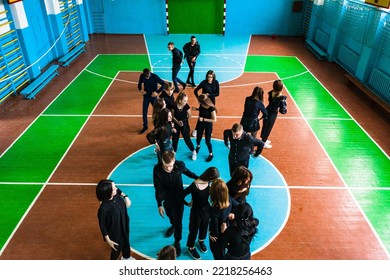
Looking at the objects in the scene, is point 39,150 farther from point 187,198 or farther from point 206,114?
point 206,114

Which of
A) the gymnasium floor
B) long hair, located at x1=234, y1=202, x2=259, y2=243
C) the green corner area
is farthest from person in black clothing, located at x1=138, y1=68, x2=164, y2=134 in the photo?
long hair, located at x1=234, y1=202, x2=259, y2=243

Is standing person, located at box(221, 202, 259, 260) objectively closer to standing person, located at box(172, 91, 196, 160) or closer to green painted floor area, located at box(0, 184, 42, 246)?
standing person, located at box(172, 91, 196, 160)

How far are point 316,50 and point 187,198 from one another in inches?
467

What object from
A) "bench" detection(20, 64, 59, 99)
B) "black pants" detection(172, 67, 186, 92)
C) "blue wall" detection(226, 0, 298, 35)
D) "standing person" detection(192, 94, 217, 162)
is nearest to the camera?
"standing person" detection(192, 94, 217, 162)

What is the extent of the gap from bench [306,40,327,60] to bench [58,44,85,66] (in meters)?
11.5

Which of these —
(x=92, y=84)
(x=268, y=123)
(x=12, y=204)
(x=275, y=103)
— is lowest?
(x=12, y=204)

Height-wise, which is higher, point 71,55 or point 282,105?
point 282,105

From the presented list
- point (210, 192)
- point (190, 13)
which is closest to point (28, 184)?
point (210, 192)

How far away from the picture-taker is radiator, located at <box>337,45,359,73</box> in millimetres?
12305

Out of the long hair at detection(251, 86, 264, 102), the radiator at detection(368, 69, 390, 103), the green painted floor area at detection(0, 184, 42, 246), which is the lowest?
the green painted floor area at detection(0, 184, 42, 246)

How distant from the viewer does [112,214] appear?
3947 millimetres

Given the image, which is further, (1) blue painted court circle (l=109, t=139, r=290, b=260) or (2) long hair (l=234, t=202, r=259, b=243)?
(1) blue painted court circle (l=109, t=139, r=290, b=260)

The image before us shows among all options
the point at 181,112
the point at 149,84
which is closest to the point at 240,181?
the point at 181,112

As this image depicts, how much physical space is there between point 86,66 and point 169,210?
1082 centimetres
